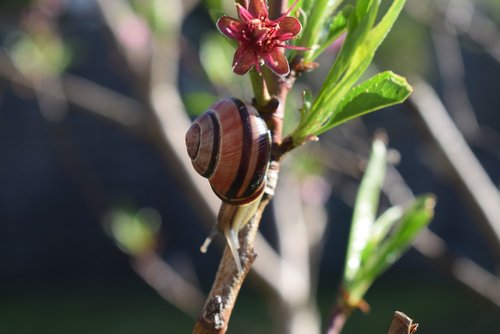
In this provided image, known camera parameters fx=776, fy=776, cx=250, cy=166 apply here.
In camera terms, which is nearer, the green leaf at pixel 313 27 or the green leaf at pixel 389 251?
the green leaf at pixel 313 27

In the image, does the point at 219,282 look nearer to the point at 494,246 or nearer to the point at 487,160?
the point at 494,246

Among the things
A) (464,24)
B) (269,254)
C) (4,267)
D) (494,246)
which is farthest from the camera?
(4,267)

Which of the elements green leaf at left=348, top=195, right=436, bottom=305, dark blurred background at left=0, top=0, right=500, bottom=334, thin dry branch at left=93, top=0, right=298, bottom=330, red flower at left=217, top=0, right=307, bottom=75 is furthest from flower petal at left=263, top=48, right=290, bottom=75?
dark blurred background at left=0, top=0, right=500, bottom=334

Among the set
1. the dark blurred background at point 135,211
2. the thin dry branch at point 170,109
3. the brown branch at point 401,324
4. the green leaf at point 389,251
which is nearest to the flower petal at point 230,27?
the brown branch at point 401,324

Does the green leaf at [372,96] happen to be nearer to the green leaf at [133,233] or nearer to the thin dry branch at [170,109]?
the thin dry branch at [170,109]

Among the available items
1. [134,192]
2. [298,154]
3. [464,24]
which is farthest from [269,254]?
[134,192]

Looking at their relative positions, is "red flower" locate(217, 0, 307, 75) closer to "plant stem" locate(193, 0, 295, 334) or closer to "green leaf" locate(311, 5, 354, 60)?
"plant stem" locate(193, 0, 295, 334)

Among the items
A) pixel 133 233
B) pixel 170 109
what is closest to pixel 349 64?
pixel 170 109

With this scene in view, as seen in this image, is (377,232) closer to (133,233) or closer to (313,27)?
(313,27)
